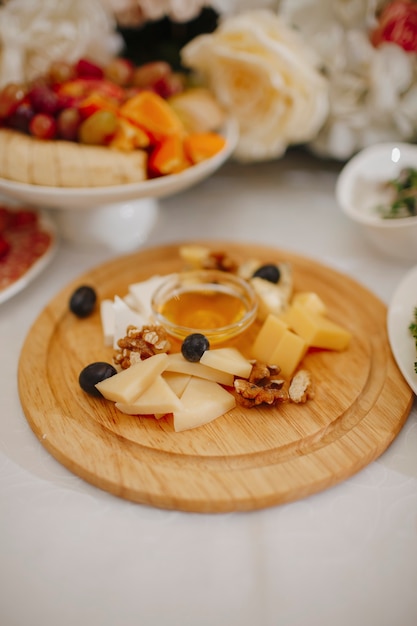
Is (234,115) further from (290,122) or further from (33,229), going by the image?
(33,229)

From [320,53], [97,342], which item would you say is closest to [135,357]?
[97,342]

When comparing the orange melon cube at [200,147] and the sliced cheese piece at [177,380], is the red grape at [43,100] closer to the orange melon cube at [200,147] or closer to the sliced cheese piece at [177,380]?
the orange melon cube at [200,147]

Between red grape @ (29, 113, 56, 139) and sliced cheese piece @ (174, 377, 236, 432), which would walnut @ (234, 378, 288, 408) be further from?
red grape @ (29, 113, 56, 139)

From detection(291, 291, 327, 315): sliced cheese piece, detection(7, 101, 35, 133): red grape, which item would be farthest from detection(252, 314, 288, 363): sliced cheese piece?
detection(7, 101, 35, 133): red grape

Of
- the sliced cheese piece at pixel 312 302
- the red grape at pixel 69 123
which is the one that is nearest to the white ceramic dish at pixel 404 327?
the sliced cheese piece at pixel 312 302

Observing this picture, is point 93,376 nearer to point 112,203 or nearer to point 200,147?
point 112,203
